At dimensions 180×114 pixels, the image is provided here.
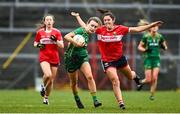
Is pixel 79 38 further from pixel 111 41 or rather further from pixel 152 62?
pixel 152 62

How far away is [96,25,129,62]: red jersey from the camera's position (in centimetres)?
1415

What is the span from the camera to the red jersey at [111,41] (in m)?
14.1

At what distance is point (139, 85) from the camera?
54.3ft

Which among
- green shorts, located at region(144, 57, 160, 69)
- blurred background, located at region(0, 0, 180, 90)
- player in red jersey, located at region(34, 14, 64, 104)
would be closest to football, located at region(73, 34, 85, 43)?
player in red jersey, located at region(34, 14, 64, 104)

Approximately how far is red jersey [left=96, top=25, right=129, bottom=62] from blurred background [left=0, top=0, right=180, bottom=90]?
14923 mm

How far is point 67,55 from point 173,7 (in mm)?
17739

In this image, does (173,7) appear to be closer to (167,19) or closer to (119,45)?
(167,19)

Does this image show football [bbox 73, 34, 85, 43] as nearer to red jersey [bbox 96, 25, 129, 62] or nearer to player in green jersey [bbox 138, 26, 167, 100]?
red jersey [bbox 96, 25, 129, 62]

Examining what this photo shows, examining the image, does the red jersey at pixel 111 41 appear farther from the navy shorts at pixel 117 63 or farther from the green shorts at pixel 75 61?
the green shorts at pixel 75 61

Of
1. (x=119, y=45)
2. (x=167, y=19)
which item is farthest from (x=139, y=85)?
(x=167, y=19)

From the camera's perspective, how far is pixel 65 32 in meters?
30.3

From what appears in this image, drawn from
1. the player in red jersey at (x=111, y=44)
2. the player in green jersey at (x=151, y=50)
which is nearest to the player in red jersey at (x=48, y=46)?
the player in red jersey at (x=111, y=44)

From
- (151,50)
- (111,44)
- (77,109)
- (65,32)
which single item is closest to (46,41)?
(111,44)

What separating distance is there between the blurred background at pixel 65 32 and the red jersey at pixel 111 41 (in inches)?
588
